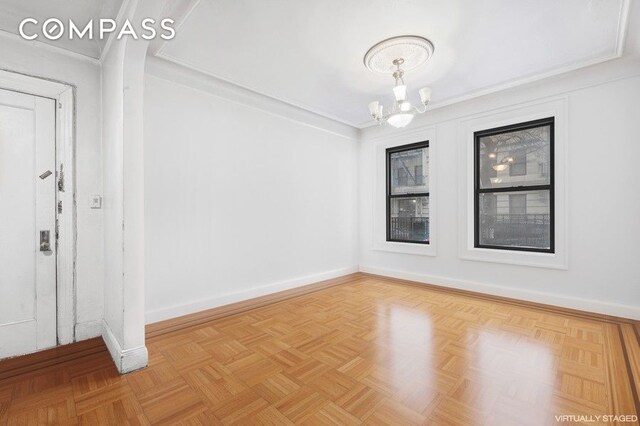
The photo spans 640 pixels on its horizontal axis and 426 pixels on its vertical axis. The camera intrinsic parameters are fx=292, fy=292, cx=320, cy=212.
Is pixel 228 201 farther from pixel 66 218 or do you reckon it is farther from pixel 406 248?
pixel 406 248

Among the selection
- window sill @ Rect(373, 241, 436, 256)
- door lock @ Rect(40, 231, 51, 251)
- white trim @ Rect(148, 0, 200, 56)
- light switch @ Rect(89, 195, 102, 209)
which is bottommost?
window sill @ Rect(373, 241, 436, 256)

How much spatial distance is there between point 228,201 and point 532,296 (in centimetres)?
386

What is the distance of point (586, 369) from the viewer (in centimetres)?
206

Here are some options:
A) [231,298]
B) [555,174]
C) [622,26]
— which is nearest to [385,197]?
[555,174]

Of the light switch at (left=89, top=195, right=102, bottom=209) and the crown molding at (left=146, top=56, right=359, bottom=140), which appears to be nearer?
the light switch at (left=89, top=195, right=102, bottom=209)

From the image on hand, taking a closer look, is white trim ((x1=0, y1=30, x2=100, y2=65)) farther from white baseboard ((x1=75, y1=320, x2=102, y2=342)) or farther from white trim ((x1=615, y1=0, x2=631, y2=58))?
white trim ((x1=615, y1=0, x2=631, y2=58))

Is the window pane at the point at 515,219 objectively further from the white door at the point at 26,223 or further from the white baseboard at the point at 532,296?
the white door at the point at 26,223

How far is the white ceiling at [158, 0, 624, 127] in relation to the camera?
222cm

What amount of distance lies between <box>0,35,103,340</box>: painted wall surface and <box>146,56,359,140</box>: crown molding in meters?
0.55

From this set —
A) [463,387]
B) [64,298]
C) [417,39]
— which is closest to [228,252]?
[64,298]

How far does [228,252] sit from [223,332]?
3.46 ft

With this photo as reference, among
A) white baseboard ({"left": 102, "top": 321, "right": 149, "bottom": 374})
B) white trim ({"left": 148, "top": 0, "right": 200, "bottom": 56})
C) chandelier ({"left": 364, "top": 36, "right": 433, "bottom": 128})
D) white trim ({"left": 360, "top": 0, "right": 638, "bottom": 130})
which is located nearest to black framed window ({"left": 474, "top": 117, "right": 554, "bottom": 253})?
white trim ({"left": 360, "top": 0, "right": 638, "bottom": 130})

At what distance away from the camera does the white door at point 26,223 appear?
2.29 metres

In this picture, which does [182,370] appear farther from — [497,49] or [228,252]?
[497,49]
